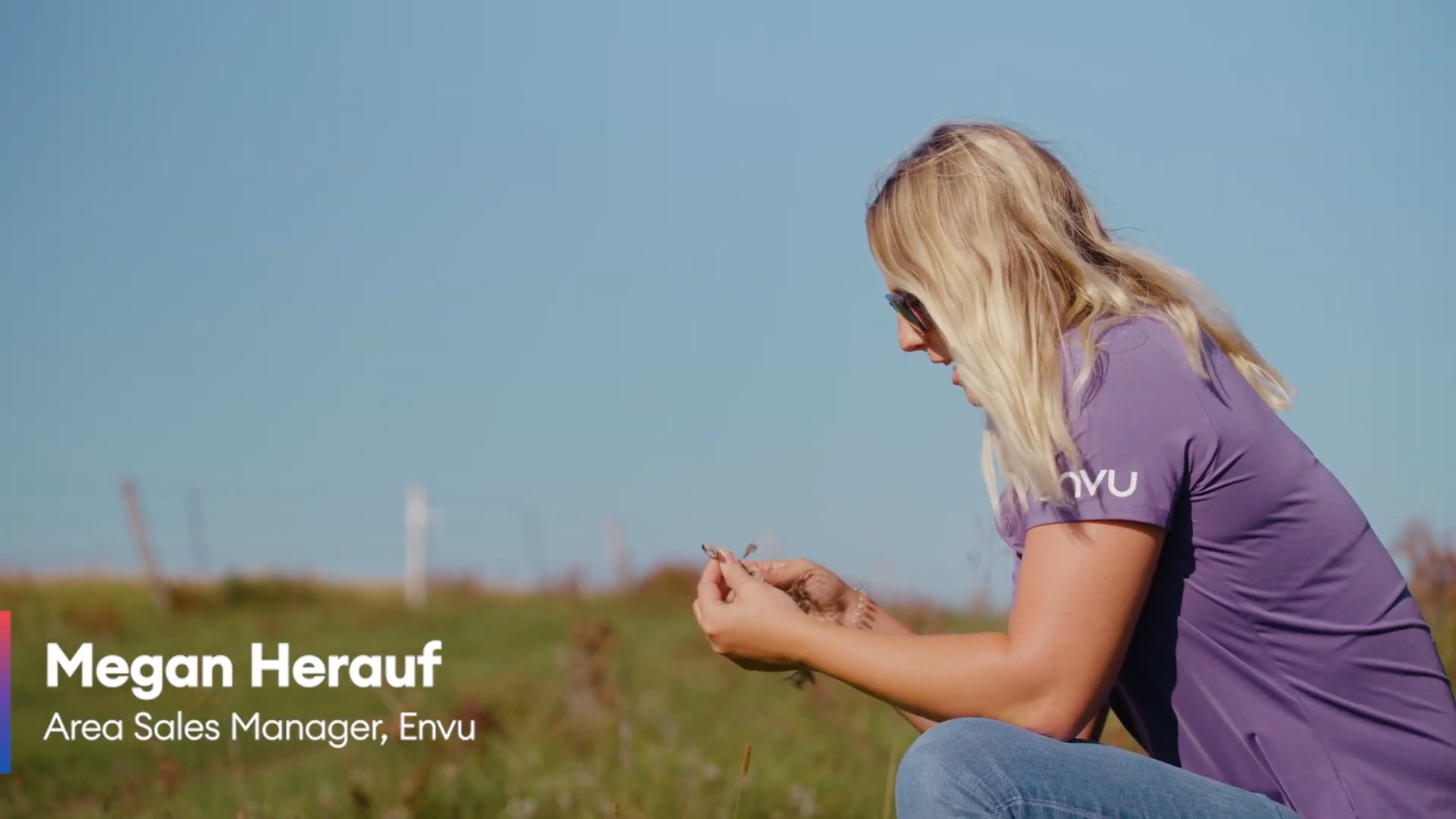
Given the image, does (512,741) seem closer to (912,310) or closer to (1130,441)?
(912,310)

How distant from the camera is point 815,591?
2.40 metres

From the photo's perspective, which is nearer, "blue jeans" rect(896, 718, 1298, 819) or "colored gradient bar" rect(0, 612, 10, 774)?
"blue jeans" rect(896, 718, 1298, 819)

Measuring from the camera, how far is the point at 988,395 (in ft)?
6.21

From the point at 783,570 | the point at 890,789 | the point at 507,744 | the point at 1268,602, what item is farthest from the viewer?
the point at 507,744

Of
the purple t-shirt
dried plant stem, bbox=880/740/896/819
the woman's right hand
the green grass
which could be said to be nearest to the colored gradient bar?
the green grass

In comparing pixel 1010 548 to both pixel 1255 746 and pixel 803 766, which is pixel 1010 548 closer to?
pixel 1255 746

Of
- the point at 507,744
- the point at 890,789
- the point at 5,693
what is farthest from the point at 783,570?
the point at 5,693

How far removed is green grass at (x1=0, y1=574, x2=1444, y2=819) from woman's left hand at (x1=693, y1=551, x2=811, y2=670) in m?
0.55

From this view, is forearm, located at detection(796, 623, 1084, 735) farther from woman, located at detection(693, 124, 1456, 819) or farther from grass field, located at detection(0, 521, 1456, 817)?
grass field, located at detection(0, 521, 1456, 817)

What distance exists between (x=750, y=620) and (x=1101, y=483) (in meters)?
0.54

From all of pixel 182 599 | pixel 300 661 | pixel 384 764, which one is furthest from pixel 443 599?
pixel 384 764

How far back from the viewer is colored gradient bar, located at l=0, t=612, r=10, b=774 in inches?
247

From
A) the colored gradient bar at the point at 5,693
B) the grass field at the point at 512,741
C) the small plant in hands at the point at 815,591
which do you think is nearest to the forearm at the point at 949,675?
the small plant in hands at the point at 815,591

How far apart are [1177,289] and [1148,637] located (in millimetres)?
496
